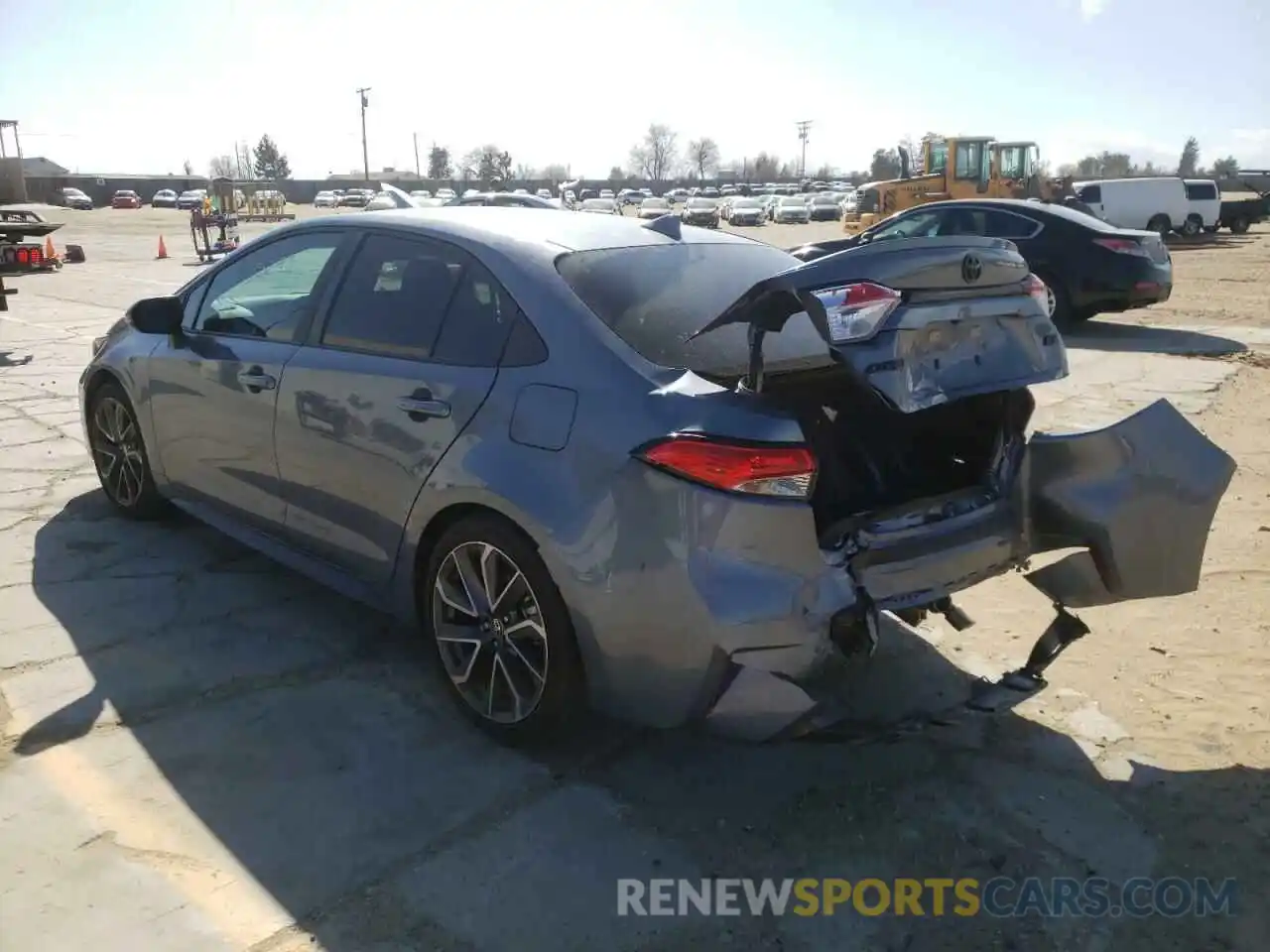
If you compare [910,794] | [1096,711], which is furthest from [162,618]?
[1096,711]

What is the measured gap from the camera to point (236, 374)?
4.17 m

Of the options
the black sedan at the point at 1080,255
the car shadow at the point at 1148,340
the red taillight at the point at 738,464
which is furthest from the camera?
the black sedan at the point at 1080,255

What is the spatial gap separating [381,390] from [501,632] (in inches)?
37.0

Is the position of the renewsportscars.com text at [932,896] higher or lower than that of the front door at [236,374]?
lower

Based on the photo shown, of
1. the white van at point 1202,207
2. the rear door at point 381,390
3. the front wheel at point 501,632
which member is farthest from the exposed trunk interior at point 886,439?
the white van at point 1202,207

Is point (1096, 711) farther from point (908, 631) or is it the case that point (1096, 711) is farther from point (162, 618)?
point (162, 618)

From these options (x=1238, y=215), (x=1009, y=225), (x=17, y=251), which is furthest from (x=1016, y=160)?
(x=17, y=251)

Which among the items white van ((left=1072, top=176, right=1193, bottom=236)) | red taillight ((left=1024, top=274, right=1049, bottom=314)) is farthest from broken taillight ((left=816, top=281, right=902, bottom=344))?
white van ((left=1072, top=176, right=1193, bottom=236))

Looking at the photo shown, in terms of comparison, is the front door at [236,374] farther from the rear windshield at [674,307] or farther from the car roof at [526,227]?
the rear windshield at [674,307]

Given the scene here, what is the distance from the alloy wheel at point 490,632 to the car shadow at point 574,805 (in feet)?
0.59

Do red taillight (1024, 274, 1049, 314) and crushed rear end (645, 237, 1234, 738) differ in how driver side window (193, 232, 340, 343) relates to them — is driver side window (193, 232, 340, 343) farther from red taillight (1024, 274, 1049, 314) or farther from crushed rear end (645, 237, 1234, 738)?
red taillight (1024, 274, 1049, 314)

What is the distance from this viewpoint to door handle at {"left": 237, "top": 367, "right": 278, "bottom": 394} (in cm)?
397

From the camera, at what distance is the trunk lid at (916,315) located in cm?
273

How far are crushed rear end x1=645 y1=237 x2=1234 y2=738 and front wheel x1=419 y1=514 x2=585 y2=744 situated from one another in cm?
52
